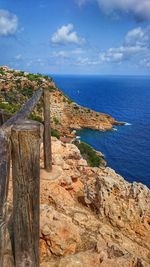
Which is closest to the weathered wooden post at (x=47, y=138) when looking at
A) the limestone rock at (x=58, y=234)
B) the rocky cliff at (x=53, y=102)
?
the limestone rock at (x=58, y=234)

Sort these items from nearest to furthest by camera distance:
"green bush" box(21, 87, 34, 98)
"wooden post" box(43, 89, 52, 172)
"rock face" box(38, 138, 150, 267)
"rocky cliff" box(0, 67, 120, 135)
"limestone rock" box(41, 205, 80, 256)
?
1. "rock face" box(38, 138, 150, 267)
2. "limestone rock" box(41, 205, 80, 256)
3. "wooden post" box(43, 89, 52, 172)
4. "rocky cliff" box(0, 67, 120, 135)
5. "green bush" box(21, 87, 34, 98)

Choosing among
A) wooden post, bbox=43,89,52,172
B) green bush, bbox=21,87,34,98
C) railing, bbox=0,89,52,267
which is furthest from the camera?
green bush, bbox=21,87,34,98

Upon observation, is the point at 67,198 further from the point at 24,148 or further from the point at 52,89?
the point at 52,89

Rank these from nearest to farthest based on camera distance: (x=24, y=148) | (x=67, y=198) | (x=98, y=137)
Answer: (x=24, y=148) < (x=67, y=198) < (x=98, y=137)

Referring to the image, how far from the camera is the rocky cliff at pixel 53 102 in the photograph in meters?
48.4

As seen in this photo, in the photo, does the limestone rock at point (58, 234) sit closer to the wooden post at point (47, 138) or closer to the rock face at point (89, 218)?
the rock face at point (89, 218)

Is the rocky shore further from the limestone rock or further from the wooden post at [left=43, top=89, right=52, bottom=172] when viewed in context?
the wooden post at [left=43, top=89, right=52, bottom=172]

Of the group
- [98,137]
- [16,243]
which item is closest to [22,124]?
[16,243]

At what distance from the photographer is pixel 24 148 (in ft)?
10.6

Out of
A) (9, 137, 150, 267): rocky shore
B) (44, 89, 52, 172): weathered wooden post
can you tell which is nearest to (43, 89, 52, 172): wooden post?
(44, 89, 52, 172): weathered wooden post

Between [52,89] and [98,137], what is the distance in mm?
14132

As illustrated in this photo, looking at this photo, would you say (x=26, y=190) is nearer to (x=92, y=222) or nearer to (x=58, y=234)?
(x=58, y=234)

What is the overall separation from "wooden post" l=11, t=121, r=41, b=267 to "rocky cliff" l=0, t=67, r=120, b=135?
37.8 m

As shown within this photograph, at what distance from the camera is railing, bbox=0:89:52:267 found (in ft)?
9.54
